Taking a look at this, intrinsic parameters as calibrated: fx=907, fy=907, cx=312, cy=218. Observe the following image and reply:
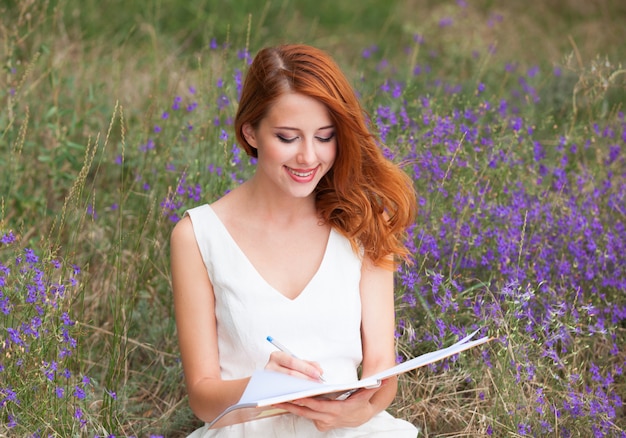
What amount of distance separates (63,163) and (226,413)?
2.26 meters

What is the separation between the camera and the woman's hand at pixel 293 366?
1.91 metres

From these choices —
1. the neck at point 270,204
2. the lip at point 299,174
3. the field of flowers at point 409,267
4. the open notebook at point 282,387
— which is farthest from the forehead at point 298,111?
the open notebook at point 282,387

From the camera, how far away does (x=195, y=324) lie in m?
2.22

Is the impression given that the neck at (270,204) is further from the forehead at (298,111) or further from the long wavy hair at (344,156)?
the forehead at (298,111)

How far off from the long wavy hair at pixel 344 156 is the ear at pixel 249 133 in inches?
0.5

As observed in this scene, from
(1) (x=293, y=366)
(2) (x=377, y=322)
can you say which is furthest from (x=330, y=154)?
(1) (x=293, y=366)

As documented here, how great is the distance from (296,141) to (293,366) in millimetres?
561

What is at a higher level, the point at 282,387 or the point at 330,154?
the point at 330,154

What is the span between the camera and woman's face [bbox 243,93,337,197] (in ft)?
7.06

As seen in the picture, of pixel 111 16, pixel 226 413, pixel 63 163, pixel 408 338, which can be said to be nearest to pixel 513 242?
pixel 408 338

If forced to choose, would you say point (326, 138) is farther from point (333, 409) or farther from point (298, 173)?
point (333, 409)

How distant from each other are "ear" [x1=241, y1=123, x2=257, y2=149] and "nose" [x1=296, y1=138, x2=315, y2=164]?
17cm

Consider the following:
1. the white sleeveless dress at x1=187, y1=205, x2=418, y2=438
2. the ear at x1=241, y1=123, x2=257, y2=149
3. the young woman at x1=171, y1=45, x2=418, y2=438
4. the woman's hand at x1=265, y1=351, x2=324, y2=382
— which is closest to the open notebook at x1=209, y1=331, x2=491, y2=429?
the woman's hand at x1=265, y1=351, x2=324, y2=382

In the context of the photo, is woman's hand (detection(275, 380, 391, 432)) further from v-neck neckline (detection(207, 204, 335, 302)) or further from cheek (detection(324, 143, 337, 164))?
cheek (detection(324, 143, 337, 164))
